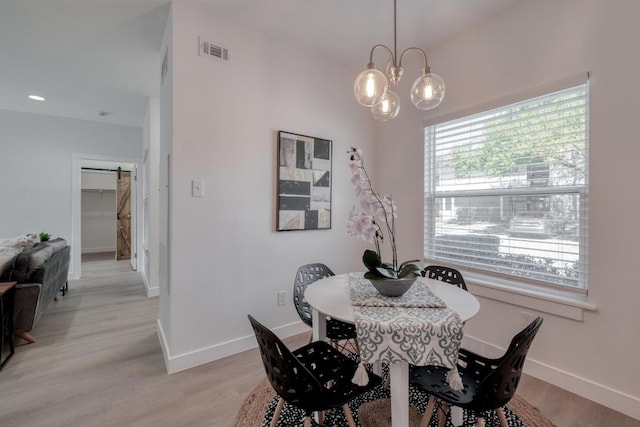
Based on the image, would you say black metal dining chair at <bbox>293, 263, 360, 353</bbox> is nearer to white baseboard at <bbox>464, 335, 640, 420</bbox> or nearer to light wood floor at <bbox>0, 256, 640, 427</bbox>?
light wood floor at <bbox>0, 256, 640, 427</bbox>

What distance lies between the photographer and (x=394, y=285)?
1510mm

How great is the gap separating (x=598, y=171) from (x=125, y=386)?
136 inches

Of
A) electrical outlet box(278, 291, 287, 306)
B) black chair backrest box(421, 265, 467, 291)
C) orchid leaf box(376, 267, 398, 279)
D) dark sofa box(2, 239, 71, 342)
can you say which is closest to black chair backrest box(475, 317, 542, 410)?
orchid leaf box(376, 267, 398, 279)

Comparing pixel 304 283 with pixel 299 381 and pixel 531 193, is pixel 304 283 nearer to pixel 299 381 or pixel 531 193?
pixel 299 381

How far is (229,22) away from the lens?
2389 mm

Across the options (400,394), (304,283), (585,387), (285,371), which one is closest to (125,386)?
(304,283)

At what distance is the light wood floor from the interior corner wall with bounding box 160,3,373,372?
235 millimetres

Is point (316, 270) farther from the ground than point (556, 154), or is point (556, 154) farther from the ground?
point (556, 154)

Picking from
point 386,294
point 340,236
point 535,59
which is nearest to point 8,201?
point 340,236

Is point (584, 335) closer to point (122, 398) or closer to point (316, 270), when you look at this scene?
point (316, 270)

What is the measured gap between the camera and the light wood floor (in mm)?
1703

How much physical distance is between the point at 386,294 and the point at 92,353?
260cm

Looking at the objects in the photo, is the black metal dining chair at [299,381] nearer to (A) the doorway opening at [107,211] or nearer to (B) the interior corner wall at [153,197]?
(B) the interior corner wall at [153,197]

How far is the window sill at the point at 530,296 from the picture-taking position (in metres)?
1.92
